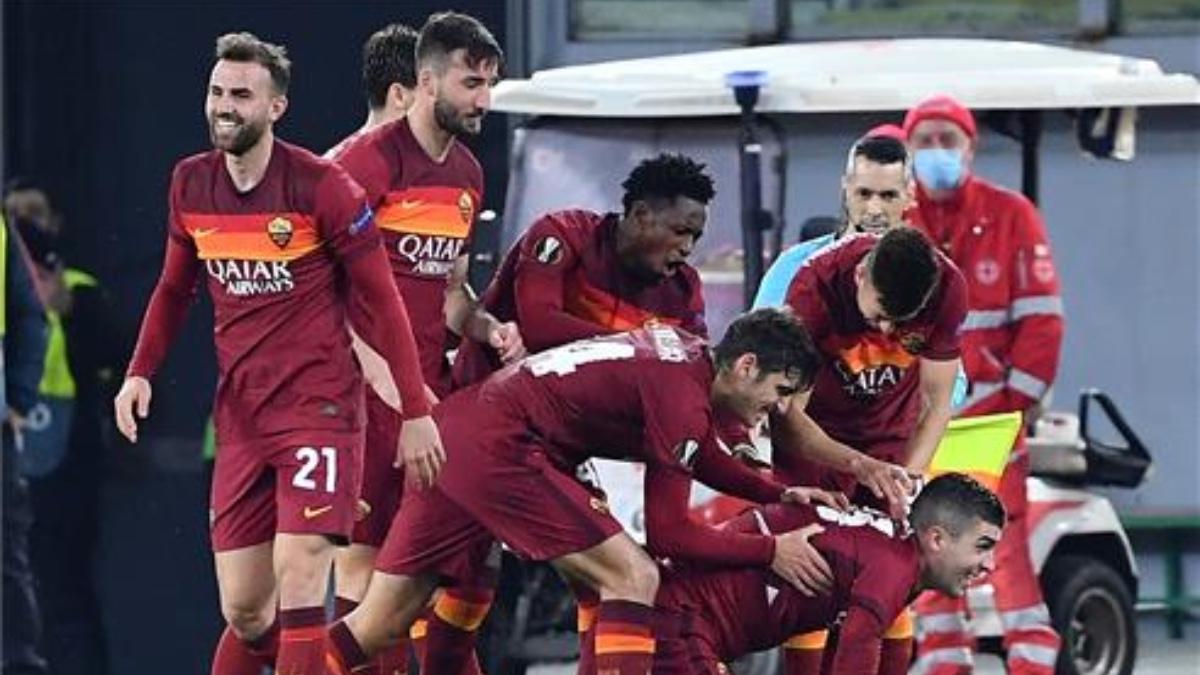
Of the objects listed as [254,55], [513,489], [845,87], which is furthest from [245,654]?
[845,87]

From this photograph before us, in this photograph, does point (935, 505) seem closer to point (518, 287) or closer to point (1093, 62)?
point (518, 287)

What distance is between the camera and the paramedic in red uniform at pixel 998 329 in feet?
52.7

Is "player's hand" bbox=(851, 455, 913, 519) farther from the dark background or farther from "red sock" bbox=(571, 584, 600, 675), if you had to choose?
the dark background

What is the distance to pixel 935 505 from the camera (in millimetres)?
13383

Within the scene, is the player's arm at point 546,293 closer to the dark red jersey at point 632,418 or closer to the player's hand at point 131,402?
the dark red jersey at point 632,418

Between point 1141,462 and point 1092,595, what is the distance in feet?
3.45

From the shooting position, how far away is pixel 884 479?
44.9ft

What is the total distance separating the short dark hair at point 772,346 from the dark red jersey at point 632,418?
0.09 meters

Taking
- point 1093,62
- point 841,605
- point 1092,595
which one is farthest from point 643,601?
point 1093,62

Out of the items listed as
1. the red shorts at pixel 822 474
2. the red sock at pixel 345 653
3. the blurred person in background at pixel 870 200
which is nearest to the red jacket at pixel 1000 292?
the blurred person in background at pixel 870 200

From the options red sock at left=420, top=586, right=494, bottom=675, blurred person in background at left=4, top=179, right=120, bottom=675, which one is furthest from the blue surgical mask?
blurred person in background at left=4, top=179, right=120, bottom=675

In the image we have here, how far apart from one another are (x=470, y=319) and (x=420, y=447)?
39.1 inches

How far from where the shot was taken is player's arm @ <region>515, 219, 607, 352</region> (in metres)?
13.8

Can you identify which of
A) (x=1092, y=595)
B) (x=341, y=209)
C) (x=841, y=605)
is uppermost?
(x=341, y=209)
